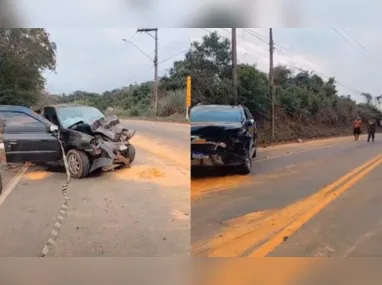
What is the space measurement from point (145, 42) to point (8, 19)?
2.73ft

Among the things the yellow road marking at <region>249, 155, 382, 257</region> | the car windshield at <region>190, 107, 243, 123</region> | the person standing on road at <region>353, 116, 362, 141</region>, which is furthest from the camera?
the person standing on road at <region>353, 116, 362, 141</region>

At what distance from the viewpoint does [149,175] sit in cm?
289

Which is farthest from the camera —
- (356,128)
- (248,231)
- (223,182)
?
(356,128)

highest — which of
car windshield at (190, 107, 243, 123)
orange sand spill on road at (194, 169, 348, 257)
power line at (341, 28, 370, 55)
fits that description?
power line at (341, 28, 370, 55)

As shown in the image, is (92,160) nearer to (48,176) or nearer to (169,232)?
(48,176)

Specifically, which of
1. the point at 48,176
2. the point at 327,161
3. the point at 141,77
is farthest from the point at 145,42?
the point at 327,161

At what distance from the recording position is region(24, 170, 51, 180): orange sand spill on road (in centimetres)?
283

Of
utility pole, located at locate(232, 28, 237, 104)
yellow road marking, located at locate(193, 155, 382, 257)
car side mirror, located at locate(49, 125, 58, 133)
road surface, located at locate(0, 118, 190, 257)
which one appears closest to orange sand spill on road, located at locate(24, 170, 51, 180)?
road surface, located at locate(0, 118, 190, 257)

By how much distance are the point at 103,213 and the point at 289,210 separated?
3.65 feet

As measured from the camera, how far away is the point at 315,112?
294 centimetres

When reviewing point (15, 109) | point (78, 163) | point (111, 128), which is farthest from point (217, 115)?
point (15, 109)

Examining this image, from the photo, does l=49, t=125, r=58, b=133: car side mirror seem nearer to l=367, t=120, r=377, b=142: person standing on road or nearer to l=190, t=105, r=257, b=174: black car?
l=190, t=105, r=257, b=174: black car

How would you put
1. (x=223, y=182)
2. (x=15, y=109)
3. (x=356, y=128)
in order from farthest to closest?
1. (x=356, y=128)
2. (x=15, y=109)
3. (x=223, y=182)

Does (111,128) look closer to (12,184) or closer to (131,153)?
(131,153)
